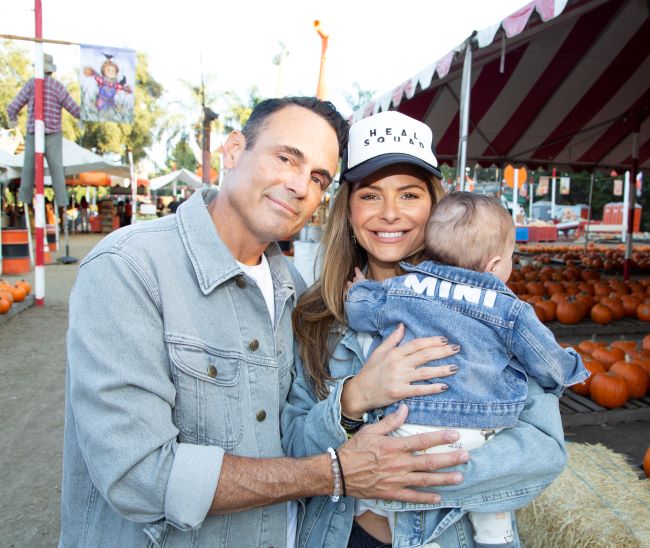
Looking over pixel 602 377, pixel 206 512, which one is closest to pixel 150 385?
pixel 206 512

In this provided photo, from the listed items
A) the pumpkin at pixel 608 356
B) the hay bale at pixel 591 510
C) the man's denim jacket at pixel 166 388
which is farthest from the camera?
the pumpkin at pixel 608 356

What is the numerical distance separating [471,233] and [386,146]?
52 centimetres

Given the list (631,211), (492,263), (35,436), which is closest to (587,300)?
(631,211)

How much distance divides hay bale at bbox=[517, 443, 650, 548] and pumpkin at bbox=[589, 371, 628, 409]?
1069 mm

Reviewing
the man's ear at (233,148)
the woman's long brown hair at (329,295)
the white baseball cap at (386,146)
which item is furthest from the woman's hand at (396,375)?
the man's ear at (233,148)

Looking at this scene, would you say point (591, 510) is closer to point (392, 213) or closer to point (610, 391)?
point (392, 213)

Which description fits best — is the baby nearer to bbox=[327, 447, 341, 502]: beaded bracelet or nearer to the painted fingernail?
the painted fingernail

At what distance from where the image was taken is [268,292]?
6.30 feet

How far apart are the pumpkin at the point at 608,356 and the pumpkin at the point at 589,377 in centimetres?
12

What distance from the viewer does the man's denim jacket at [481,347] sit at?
160cm

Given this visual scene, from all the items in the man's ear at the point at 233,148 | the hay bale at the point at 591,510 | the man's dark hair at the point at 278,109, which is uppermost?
the man's dark hair at the point at 278,109

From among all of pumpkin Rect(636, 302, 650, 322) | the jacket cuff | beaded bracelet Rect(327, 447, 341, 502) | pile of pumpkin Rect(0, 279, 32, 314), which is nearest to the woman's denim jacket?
beaded bracelet Rect(327, 447, 341, 502)

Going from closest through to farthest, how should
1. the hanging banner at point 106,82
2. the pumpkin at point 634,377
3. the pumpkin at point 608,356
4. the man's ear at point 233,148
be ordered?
the man's ear at point 233,148 < the pumpkin at point 634,377 < the pumpkin at point 608,356 < the hanging banner at point 106,82

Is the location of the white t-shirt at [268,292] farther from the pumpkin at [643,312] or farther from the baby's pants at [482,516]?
the pumpkin at [643,312]
